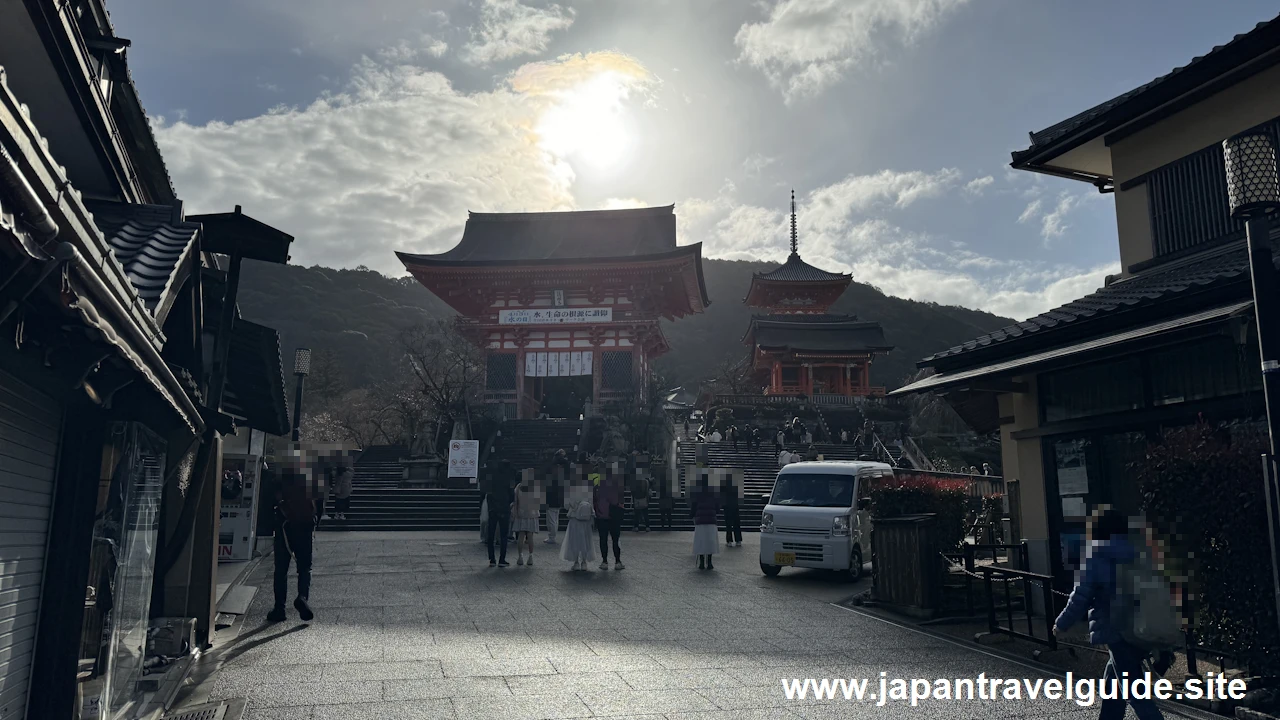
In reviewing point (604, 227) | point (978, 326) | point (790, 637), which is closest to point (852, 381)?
point (604, 227)

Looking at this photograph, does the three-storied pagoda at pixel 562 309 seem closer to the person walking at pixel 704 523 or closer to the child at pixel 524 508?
the child at pixel 524 508

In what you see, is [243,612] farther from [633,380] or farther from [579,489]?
[633,380]

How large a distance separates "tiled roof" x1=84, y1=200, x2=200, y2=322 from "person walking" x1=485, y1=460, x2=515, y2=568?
25.2 feet

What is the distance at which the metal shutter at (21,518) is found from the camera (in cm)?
354

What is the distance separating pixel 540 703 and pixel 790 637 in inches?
125

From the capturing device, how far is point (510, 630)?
7.92 meters

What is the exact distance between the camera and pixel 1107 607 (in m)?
4.31

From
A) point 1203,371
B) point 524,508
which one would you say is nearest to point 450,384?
point 524,508

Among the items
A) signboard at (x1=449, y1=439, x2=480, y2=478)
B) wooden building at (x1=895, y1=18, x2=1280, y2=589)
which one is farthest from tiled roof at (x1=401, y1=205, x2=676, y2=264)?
wooden building at (x1=895, y1=18, x2=1280, y2=589)

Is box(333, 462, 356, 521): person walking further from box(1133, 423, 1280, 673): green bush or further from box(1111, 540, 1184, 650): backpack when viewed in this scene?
box(1111, 540, 1184, 650): backpack

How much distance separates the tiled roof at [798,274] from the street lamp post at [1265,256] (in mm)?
50057

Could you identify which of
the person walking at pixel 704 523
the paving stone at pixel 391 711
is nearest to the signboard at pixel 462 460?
the person walking at pixel 704 523

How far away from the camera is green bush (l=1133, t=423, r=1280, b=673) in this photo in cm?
517
